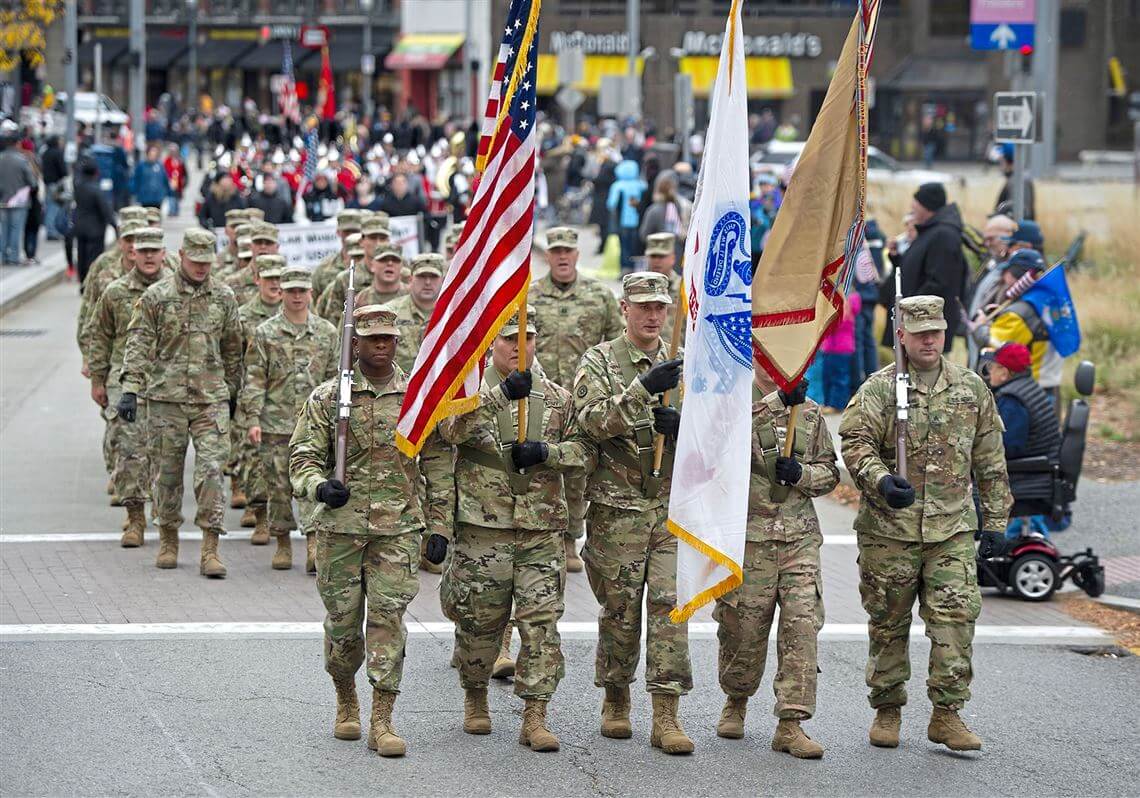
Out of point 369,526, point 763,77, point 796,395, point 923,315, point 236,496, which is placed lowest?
point 236,496

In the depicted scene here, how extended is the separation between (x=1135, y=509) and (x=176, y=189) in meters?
30.1

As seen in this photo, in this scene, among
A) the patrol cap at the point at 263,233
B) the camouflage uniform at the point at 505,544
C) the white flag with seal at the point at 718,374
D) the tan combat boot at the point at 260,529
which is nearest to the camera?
the white flag with seal at the point at 718,374

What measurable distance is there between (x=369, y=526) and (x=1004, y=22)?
32.5 feet

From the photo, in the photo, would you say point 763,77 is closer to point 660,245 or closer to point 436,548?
point 660,245

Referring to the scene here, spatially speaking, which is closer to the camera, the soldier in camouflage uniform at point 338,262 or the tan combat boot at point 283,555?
the tan combat boot at point 283,555

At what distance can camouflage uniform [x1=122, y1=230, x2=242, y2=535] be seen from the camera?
12.4 meters

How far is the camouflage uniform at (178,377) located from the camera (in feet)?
40.6

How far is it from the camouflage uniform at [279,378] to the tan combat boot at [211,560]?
1.57ft

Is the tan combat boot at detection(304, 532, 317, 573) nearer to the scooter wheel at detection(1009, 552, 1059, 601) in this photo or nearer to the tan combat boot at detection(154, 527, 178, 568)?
the tan combat boot at detection(154, 527, 178, 568)

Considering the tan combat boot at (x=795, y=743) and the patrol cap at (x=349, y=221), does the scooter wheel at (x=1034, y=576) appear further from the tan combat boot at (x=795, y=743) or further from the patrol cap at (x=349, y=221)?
the patrol cap at (x=349, y=221)

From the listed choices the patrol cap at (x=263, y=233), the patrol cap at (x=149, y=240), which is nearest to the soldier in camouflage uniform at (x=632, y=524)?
the patrol cap at (x=149, y=240)

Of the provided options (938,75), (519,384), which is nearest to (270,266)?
(519,384)

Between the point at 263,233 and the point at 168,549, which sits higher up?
the point at 263,233

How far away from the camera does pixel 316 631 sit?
10672mm
